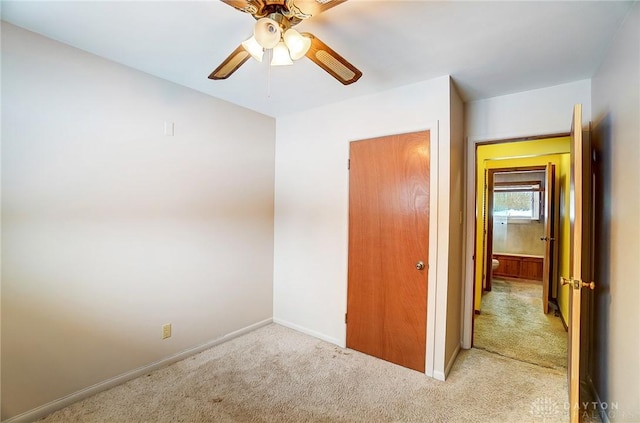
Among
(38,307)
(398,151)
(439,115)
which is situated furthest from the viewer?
(398,151)

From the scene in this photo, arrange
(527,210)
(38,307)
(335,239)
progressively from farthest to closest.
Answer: (527,210) → (335,239) → (38,307)

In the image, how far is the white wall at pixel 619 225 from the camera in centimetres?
138

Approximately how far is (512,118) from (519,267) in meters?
4.44

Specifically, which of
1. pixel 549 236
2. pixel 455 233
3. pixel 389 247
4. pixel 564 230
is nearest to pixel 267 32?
pixel 389 247

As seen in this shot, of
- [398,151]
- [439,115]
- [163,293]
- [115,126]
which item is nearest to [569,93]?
[439,115]

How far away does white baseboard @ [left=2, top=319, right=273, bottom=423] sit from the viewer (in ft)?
5.75

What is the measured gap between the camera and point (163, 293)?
7.82 ft

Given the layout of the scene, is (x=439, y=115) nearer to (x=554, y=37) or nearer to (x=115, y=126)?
(x=554, y=37)

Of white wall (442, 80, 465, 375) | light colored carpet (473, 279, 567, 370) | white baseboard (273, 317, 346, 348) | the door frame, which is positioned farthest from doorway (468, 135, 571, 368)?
white baseboard (273, 317, 346, 348)

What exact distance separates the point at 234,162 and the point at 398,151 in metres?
1.62

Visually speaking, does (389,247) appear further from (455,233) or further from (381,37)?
(381,37)

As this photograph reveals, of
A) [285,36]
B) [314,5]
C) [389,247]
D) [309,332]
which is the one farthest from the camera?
[309,332]

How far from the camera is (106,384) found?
206cm

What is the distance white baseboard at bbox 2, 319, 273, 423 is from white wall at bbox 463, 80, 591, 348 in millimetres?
2485
